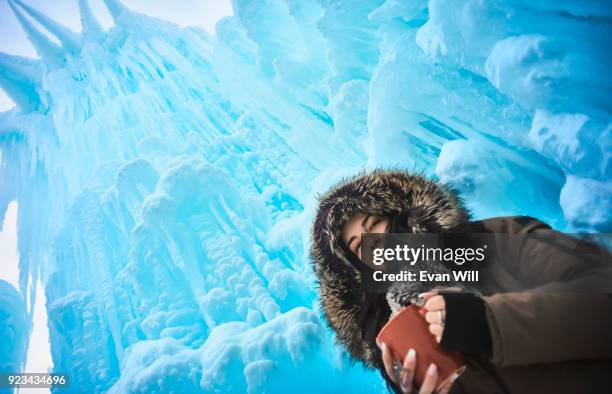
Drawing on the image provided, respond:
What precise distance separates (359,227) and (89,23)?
2.49 meters

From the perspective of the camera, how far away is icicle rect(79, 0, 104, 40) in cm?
197

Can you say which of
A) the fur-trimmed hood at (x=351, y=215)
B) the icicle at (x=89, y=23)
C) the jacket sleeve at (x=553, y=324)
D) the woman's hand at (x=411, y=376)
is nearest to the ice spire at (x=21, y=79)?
the icicle at (x=89, y=23)

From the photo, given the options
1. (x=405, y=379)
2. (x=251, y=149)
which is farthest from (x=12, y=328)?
(x=405, y=379)

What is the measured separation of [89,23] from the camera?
2.15m

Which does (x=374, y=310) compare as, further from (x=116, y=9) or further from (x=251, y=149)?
(x=116, y=9)

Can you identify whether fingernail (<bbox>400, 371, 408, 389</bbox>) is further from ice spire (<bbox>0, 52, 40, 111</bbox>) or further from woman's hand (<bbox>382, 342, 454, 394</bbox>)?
ice spire (<bbox>0, 52, 40, 111</bbox>)

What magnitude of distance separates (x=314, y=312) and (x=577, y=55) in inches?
49.0

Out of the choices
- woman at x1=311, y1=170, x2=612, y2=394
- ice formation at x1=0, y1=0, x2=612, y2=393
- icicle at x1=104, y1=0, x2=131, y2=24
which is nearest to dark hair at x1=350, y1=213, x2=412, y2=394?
woman at x1=311, y1=170, x2=612, y2=394

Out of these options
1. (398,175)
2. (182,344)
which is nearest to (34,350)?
(182,344)

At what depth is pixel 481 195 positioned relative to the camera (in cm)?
116

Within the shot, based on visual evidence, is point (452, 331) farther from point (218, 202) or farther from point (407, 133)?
point (218, 202)

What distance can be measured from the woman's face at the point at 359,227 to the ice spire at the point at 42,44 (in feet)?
A: 7.00

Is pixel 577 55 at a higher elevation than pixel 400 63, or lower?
lower

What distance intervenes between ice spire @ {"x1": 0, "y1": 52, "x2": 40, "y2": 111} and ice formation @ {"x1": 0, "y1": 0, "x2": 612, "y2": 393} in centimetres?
1
